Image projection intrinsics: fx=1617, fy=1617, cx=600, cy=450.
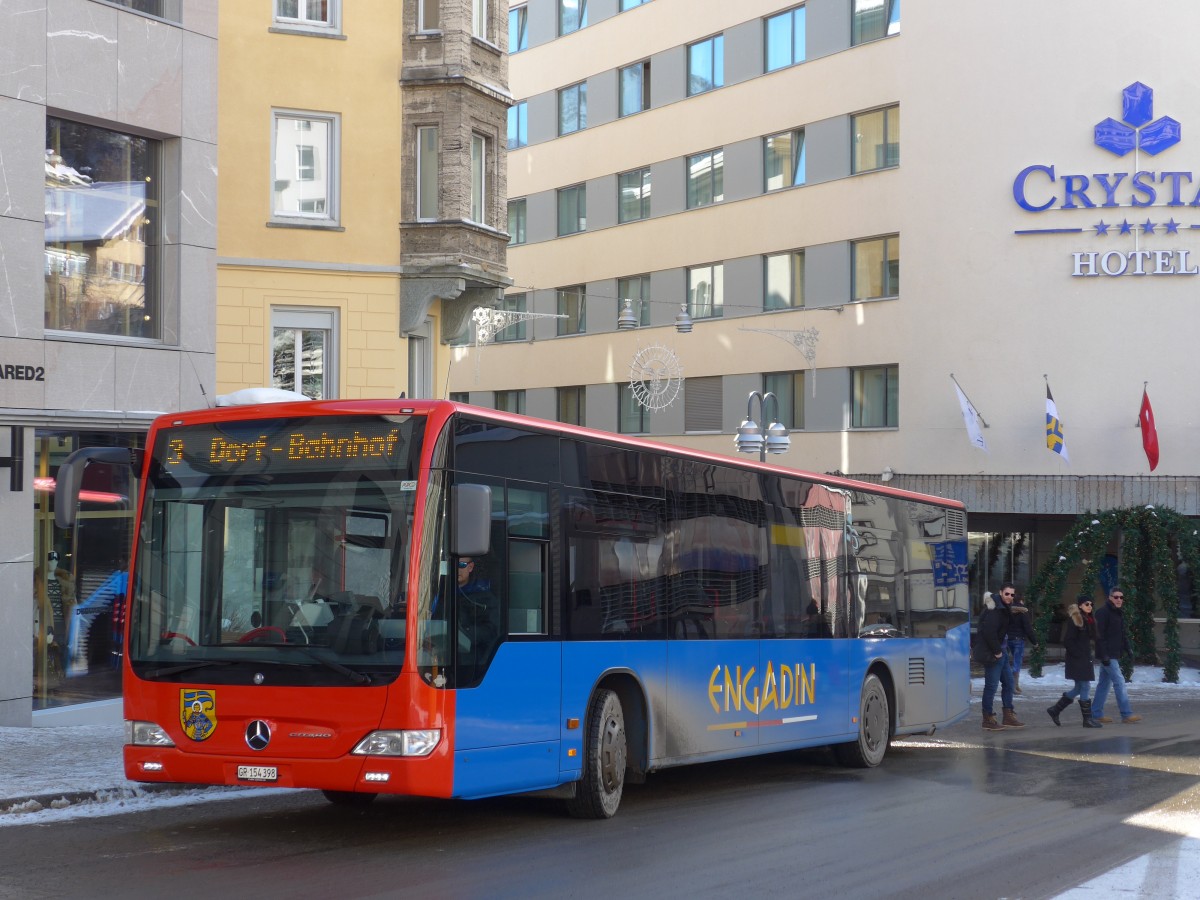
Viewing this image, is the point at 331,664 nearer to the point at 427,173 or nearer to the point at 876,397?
the point at 427,173

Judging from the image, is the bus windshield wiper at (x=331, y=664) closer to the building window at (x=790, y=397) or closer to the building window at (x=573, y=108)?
the building window at (x=790, y=397)

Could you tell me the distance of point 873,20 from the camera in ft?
124

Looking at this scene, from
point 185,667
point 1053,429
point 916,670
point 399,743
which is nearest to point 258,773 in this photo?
point 185,667

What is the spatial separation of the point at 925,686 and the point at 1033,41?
22.0m

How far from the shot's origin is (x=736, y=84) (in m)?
41.0

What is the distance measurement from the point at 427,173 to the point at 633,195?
797 inches

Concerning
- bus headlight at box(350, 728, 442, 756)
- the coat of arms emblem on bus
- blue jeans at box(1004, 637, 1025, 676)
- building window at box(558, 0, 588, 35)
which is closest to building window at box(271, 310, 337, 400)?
blue jeans at box(1004, 637, 1025, 676)

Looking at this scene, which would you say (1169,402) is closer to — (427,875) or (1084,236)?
(1084,236)

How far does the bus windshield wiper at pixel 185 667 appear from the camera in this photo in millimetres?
10086

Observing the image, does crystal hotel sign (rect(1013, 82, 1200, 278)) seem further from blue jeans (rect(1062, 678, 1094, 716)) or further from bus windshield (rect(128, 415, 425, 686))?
bus windshield (rect(128, 415, 425, 686))

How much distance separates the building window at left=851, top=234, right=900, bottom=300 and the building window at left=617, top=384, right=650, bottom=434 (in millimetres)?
7787

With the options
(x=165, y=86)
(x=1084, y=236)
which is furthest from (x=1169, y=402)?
(x=165, y=86)

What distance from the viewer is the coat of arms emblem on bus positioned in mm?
10109

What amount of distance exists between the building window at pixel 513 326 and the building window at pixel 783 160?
10333 millimetres
